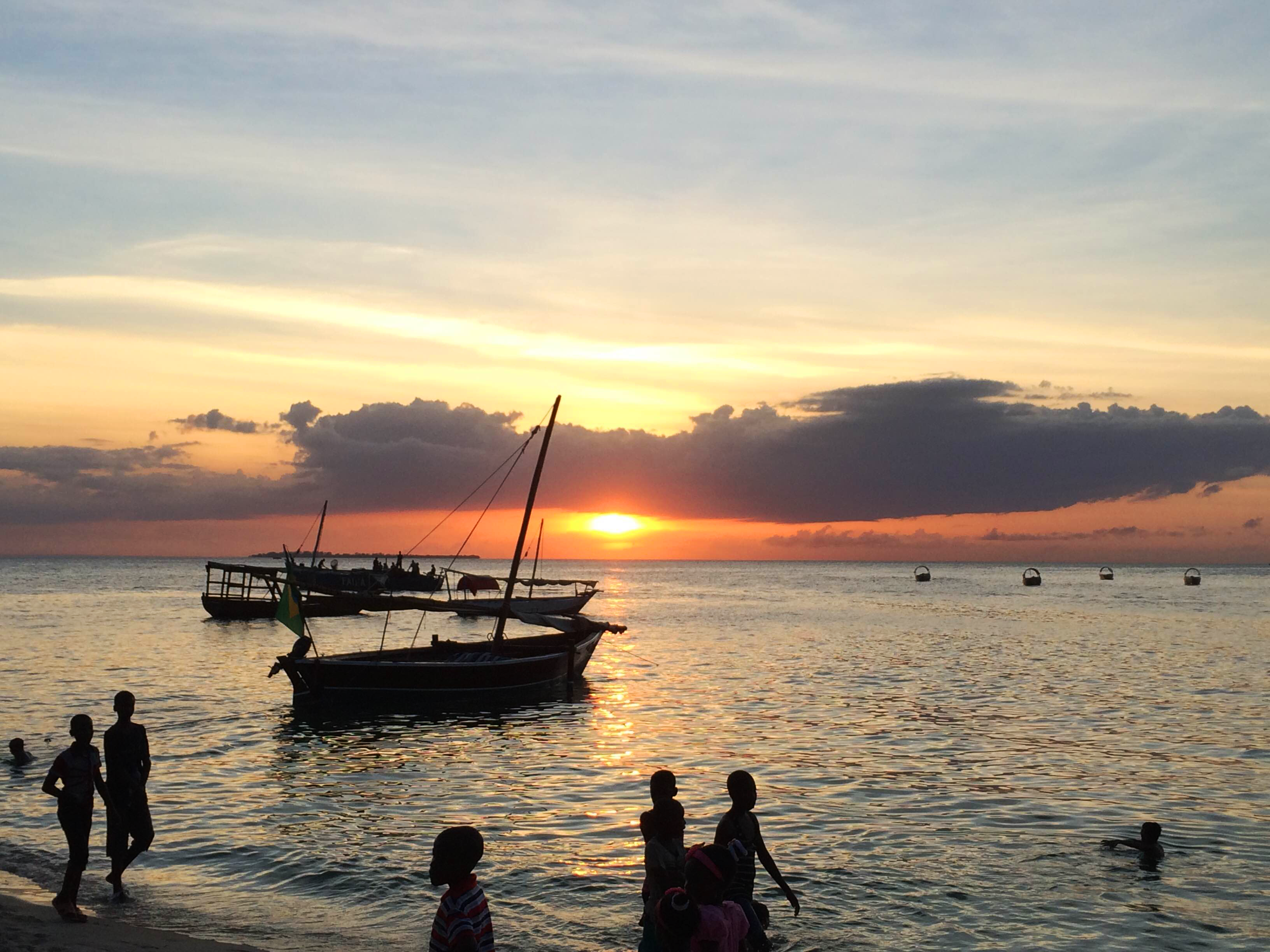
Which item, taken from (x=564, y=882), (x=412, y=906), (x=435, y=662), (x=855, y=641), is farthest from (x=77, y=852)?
(x=855, y=641)

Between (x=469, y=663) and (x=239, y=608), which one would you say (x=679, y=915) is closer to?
(x=469, y=663)

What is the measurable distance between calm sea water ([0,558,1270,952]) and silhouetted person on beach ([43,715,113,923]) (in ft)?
4.33

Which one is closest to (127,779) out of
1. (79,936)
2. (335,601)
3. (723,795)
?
(79,936)

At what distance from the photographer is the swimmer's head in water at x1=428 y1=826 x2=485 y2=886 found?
5.64 metres

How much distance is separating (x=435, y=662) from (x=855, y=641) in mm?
36631

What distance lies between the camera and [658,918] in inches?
233

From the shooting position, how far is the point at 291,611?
29.5 metres

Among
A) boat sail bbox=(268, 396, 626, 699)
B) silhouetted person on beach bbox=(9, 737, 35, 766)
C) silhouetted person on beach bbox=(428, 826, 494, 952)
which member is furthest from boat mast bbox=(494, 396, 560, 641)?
silhouetted person on beach bbox=(428, 826, 494, 952)

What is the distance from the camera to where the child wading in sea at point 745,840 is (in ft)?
25.8

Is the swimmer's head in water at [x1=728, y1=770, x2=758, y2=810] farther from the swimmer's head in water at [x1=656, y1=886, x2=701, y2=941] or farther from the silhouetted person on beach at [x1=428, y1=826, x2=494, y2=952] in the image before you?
the silhouetted person on beach at [x1=428, y1=826, x2=494, y2=952]

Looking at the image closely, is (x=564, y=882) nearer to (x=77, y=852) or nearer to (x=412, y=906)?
(x=412, y=906)

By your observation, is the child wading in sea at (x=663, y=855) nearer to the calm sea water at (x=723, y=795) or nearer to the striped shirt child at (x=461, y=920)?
the striped shirt child at (x=461, y=920)

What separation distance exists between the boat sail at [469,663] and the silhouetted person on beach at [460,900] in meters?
25.8

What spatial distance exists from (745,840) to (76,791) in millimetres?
7437
